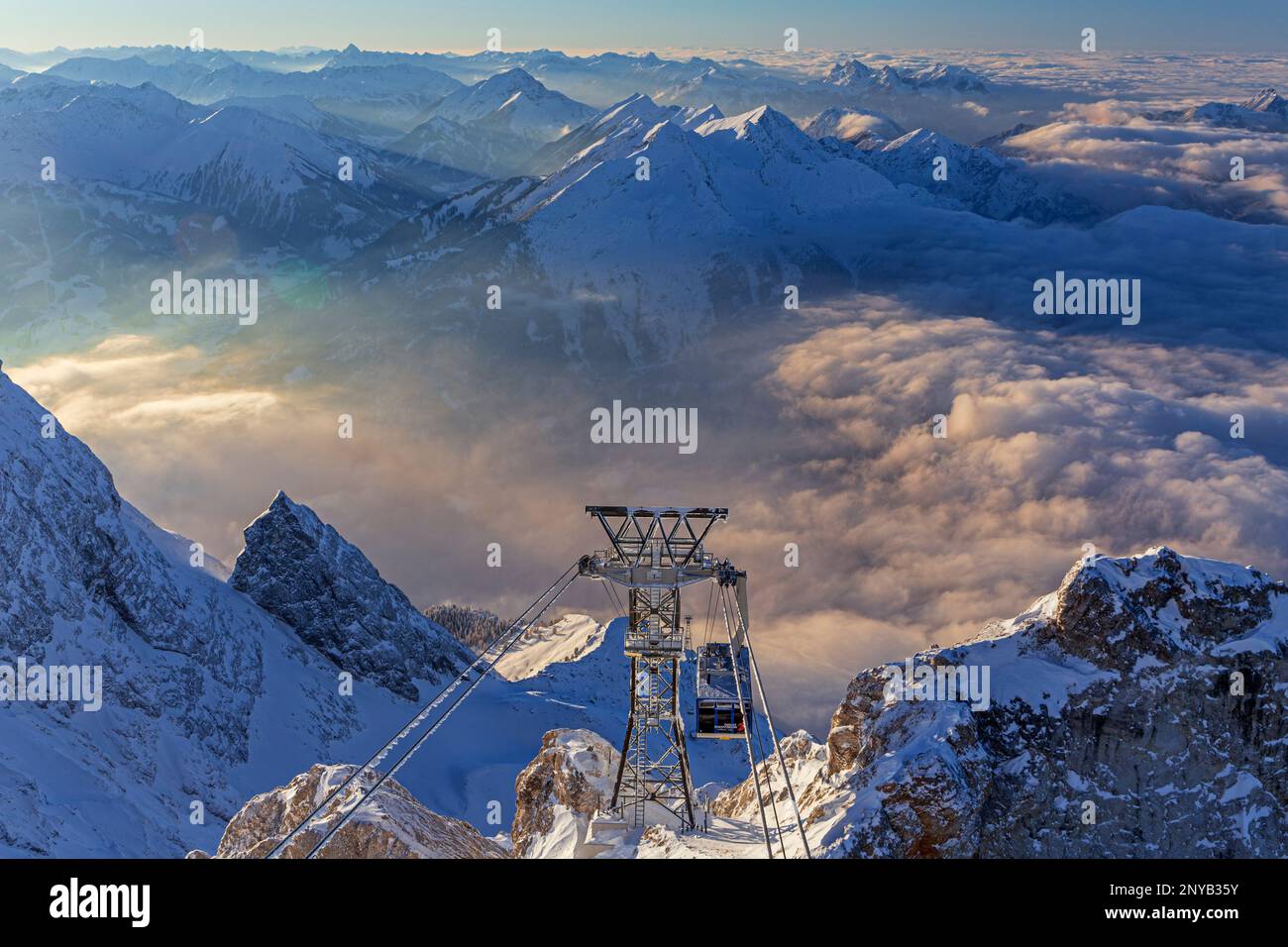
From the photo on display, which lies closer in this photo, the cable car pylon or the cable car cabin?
the cable car pylon

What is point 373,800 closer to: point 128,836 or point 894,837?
point 894,837

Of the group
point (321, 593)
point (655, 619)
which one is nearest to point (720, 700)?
point (655, 619)

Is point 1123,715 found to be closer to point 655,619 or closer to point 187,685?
point 655,619

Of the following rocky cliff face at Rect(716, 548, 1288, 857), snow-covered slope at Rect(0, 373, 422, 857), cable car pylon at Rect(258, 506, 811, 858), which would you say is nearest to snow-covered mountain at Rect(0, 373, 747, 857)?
snow-covered slope at Rect(0, 373, 422, 857)

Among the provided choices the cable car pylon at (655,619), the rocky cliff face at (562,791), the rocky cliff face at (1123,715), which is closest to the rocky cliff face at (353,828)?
the cable car pylon at (655,619)

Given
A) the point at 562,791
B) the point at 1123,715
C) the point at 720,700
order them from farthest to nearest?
1. the point at 562,791
2. the point at 720,700
3. the point at 1123,715

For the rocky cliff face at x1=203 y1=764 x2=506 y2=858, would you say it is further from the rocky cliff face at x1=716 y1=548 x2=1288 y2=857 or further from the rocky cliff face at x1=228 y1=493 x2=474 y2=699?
the rocky cliff face at x1=228 y1=493 x2=474 y2=699
